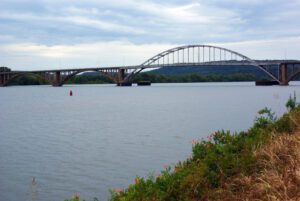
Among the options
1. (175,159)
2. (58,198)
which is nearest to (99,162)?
(175,159)

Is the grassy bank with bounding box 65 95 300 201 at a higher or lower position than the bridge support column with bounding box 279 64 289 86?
lower

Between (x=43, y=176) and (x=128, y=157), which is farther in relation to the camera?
(x=128, y=157)

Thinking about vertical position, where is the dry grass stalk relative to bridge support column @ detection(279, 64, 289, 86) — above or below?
below

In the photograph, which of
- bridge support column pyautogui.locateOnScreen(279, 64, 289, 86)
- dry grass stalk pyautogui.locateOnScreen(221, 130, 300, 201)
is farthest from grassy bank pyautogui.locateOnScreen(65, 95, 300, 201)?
bridge support column pyautogui.locateOnScreen(279, 64, 289, 86)

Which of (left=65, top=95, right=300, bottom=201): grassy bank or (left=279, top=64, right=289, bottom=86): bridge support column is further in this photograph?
(left=279, top=64, right=289, bottom=86): bridge support column

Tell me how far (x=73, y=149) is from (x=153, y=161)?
3923 mm

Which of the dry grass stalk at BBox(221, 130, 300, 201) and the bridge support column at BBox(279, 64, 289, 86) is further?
the bridge support column at BBox(279, 64, 289, 86)

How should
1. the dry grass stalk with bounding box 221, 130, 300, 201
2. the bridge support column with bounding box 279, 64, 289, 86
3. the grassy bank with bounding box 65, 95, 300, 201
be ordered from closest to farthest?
the dry grass stalk with bounding box 221, 130, 300, 201 < the grassy bank with bounding box 65, 95, 300, 201 < the bridge support column with bounding box 279, 64, 289, 86

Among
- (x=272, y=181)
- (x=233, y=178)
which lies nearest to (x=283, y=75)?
(x=233, y=178)

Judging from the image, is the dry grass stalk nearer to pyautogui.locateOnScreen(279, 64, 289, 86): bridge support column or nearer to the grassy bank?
the grassy bank

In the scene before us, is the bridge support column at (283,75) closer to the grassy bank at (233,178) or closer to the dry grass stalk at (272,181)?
the grassy bank at (233,178)

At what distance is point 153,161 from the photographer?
1031 cm

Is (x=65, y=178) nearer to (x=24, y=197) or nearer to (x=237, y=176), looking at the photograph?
(x=24, y=197)

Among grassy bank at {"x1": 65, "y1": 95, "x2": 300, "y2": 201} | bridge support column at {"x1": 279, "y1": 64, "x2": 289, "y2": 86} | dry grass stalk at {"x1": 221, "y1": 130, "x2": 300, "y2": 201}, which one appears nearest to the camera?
dry grass stalk at {"x1": 221, "y1": 130, "x2": 300, "y2": 201}
